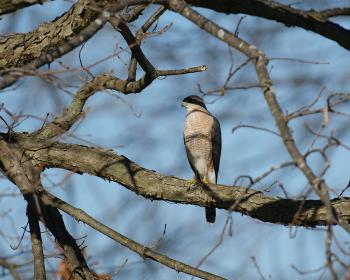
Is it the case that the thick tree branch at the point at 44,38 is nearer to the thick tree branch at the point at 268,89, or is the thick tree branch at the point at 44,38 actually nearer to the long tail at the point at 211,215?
the thick tree branch at the point at 268,89

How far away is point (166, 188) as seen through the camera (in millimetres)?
4246

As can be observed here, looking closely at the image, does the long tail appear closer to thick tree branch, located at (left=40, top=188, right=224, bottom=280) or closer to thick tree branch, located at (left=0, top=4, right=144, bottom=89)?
thick tree branch, located at (left=40, top=188, right=224, bottom=280)

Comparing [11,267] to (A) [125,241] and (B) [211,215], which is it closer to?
(A) [125,241]

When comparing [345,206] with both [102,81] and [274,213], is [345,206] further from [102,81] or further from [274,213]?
[102,81]

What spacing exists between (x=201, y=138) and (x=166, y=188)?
2.83 meters

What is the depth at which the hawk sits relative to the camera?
6.97 metres

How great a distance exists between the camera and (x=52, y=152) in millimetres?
4527

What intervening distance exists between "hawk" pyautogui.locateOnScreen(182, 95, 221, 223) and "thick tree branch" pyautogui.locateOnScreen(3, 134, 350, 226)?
255cm

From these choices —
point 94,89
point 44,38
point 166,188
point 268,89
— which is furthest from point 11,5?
point 268,89

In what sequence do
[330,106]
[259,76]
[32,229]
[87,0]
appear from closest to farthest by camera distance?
[330,106]
[259,76]
[87,0]
[32,229]

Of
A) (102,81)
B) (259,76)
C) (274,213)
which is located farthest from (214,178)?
(259,76)

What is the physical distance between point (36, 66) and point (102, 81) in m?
1.76

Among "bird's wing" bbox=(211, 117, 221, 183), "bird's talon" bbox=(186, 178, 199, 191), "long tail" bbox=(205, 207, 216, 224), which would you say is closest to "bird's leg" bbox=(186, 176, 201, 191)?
"bird's talon" bbox=(186, 178, 199, 191)

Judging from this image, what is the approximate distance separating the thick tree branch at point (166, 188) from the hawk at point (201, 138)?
100 inches
